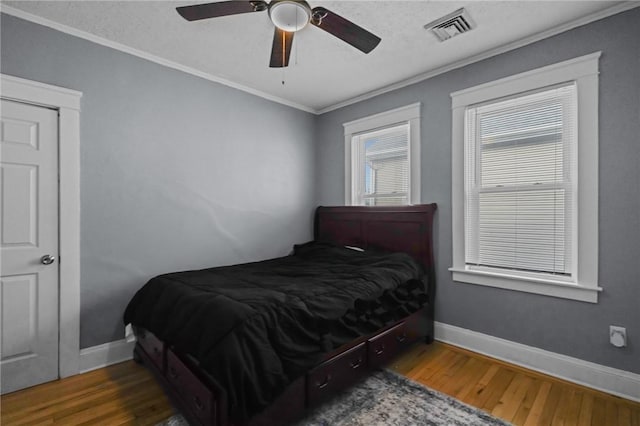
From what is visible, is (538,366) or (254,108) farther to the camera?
(254,108)

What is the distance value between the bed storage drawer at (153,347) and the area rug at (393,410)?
39cm

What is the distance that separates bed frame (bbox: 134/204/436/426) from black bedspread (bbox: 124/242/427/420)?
97 mm

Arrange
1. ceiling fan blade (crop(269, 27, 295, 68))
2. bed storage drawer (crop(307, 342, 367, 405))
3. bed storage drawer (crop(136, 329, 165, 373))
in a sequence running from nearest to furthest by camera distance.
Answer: bed storage drawer (crop(307, 342, 367, 405)) → ceiling fan blade (crop(269, 27, 295, 68)) → bed storage drawer (crop(136, 329, 165, 373))

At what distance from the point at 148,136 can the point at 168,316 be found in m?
1.66

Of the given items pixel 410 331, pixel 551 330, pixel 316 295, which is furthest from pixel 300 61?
pixel 551 330

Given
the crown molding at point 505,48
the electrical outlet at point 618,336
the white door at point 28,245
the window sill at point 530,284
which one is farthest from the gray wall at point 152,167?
the electrical outlet at point 618,336

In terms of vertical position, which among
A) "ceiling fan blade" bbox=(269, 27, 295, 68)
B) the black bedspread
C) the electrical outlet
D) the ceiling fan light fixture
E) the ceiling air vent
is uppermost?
the ceiling air vent

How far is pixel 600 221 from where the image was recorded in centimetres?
224

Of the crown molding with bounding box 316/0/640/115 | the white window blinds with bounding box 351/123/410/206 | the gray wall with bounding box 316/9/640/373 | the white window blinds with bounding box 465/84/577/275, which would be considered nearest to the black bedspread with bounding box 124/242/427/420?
the gray wall with bounding box 316/9/640/373

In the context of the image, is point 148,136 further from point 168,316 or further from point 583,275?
point 583,275

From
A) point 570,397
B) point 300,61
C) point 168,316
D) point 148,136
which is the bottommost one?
point 570,397

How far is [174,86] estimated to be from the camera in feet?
9.77

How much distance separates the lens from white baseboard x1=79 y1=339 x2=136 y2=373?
2.47 meters

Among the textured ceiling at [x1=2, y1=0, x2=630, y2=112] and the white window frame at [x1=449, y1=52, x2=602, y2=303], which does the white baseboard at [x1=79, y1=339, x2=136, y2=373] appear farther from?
the white window frame at [x1=449, y1=52, x2=602, y2=303]
